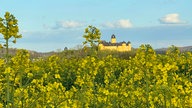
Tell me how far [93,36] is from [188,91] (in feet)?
11.3

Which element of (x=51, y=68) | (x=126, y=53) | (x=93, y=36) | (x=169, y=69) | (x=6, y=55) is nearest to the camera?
(x=6, y=55)

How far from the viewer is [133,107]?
8555 mm

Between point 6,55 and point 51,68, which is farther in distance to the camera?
point 51,68

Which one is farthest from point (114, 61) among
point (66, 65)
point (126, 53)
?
point (126, 53)

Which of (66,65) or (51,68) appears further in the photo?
(66,65)

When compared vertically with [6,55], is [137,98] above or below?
below

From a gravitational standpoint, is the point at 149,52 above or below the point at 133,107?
above

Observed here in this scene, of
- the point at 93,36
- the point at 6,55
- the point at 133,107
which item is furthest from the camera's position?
the point at 93,36

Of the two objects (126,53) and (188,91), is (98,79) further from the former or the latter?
(126,53)

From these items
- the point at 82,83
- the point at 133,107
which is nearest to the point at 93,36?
the point at 82,83

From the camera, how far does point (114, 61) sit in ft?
63.2

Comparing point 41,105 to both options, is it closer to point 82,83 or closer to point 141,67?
point 82,83

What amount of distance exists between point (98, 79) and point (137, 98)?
7.66 meters

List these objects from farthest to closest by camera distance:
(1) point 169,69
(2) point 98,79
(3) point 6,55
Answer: (2) point 98,79
(1) point 169,69
(3) point 6,55
